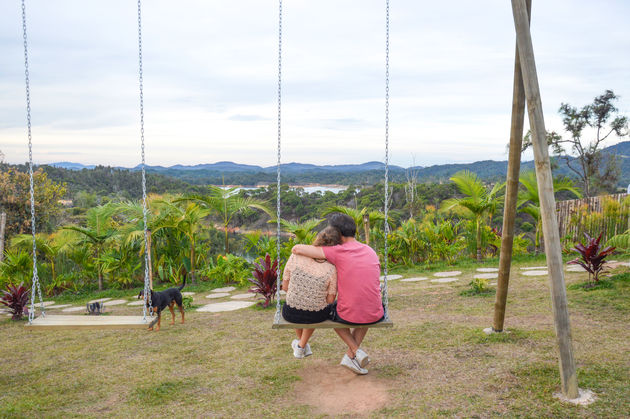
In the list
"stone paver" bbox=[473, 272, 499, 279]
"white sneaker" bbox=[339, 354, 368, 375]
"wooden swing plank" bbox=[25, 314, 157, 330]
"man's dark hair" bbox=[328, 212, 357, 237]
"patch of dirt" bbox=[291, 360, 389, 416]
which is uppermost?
"man's dark hair" bbox=[328, 212, 357, 237]

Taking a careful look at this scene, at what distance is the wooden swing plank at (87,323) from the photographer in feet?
13.4

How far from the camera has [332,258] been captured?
3836 mm

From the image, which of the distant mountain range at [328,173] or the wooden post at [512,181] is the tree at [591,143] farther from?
the wooden post at [512,181]

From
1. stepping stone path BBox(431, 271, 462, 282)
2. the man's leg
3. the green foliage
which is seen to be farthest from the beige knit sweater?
stepping stone path BBox(431, 271, 462, 282)

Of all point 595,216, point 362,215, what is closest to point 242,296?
point 362,215

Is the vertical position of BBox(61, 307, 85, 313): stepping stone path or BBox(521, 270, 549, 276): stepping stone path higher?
BBox(521, 270, 549, 276): stepping stone path

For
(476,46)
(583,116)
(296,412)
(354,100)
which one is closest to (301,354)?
(296,412)

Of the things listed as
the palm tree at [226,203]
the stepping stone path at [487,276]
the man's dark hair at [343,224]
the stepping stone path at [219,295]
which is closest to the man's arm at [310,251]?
the man's dark hair at [343,224]

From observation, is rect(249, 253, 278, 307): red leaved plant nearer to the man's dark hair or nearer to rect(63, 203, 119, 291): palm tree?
the man's dark hair

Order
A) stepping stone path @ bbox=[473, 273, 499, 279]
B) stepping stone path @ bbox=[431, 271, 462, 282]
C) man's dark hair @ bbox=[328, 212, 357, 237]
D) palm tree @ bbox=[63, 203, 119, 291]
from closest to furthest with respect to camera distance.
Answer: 1. man's dark hair @ bbox=[328, 212, 357, 237]
2. stepping stone path @ bbox=[473, 273, 499, 279]
3. stepping stone path @ bbox=[431, 271, 462, 282]
4. palm tree @ bbox=[63, 203, 119, 291]

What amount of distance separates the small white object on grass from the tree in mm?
23454

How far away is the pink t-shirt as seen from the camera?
3.75 metres

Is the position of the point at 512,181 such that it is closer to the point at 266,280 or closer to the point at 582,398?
the point at 582,398

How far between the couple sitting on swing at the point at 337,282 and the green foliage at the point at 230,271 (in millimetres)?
5148
